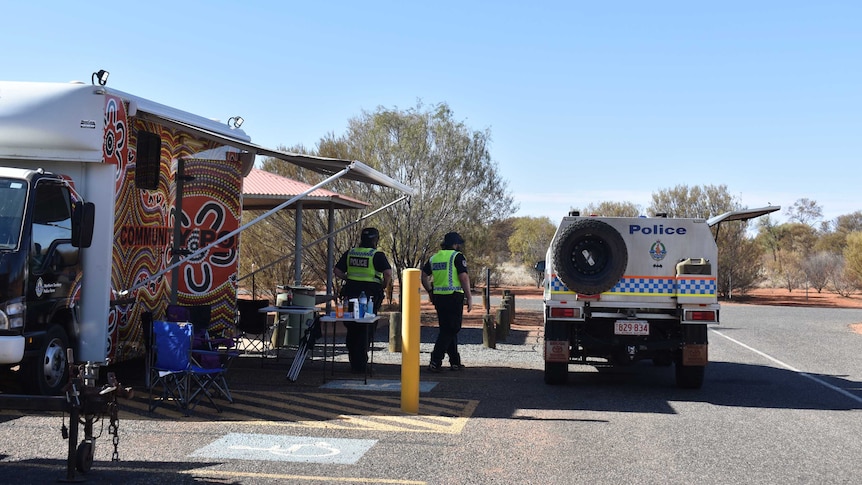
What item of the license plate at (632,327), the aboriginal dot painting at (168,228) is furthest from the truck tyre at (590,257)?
the aboriginal dot painting at (168,228)

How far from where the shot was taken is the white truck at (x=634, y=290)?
34.1 ft

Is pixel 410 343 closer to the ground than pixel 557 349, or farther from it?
farther from it

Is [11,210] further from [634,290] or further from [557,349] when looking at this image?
[634,290]

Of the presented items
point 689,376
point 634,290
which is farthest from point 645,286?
point 689,376

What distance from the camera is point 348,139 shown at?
2541cm

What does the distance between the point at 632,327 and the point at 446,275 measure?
2.52m

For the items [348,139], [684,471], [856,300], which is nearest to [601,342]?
[684,471]

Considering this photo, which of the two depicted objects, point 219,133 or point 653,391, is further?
point 219,133

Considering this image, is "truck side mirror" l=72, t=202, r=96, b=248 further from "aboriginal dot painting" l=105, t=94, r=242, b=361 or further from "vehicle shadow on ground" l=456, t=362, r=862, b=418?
"vehicle shadow on ground" l=456, t=362, r=862, b=418

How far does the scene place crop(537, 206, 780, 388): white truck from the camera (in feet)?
34.1

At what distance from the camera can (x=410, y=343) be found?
350 inches

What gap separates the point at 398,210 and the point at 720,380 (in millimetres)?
13198

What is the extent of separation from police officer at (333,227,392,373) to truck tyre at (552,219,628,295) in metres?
2.32

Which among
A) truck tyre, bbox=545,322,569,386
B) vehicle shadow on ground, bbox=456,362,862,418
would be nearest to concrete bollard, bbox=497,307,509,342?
vehicle shadow on ground, bbox=456,362,862,418
